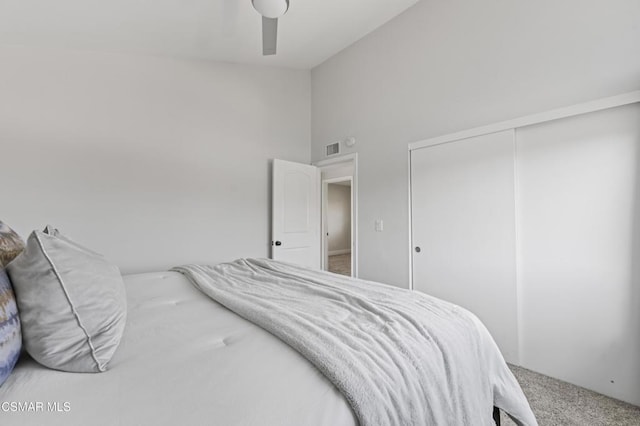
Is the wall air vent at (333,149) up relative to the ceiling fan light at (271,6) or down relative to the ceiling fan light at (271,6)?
down

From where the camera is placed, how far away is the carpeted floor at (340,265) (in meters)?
6.10

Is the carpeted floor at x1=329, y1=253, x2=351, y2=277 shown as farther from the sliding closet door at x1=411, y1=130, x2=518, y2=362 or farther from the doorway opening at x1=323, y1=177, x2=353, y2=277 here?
the sliding closet door at x1=411, y1=130, x2=518, y2=362

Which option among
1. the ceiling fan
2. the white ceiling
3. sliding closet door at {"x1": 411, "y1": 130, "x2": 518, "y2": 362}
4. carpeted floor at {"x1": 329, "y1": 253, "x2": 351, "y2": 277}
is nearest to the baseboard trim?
carpeted floor at {"x1": 329, "y1": 253, "x2": 351, "y2": 277}

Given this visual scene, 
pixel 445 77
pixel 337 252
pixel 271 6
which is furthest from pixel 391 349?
pixel 337 252

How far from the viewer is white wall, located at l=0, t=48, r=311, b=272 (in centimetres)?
257

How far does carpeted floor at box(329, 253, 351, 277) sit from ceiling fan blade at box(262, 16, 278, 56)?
422cm

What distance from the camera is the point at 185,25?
8.65 feet

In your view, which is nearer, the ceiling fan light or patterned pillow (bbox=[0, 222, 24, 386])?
patterned pillow (bbox=[0, 222, 24, 386])

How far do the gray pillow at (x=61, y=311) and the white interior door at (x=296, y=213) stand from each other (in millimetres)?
2762

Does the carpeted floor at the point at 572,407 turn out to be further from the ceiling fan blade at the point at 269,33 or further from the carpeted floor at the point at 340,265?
the carpeted floor at the point at 340,265

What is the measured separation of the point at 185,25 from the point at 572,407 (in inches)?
163

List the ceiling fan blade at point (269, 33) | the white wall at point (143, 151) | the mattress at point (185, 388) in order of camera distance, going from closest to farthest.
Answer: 1. the mattress at point (185, 388)
2. the ceiling fan blade at point (269, 33)
3. the white wall at point (143, 151)

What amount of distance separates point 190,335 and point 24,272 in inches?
19.6

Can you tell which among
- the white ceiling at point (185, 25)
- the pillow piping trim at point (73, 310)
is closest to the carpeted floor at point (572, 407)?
Result: the pillow piping trim at point (73, 310)
